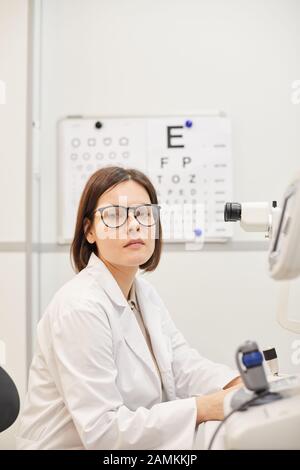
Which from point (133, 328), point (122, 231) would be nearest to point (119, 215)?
point (122, 231)

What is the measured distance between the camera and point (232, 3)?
2.14m

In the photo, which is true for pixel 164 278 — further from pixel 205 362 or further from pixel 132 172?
pixel 132 172

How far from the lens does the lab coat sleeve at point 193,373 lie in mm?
1392

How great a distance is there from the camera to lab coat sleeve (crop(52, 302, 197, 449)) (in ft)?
3.38

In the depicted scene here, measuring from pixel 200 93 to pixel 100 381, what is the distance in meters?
1.50

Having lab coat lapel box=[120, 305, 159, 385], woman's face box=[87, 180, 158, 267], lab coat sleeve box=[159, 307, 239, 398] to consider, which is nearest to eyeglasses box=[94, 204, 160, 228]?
woman's face box=[87, 180, 158, 267]

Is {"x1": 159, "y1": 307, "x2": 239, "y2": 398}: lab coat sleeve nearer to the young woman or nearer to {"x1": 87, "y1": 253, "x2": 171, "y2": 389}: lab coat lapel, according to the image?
the young woman

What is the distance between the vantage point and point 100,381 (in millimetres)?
1066

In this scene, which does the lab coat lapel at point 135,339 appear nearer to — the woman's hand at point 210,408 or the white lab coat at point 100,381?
the white lab coat at point 100,381

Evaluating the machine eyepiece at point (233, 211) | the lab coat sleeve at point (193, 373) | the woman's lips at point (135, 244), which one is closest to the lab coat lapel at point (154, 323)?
the lab coat sleeve at point (193, 373)

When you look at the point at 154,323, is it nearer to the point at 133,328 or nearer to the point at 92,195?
the point at 133,328

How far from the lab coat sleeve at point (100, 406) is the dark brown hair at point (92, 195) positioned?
1.18ft

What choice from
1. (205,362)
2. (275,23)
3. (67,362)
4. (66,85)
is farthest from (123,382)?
(275,23)
